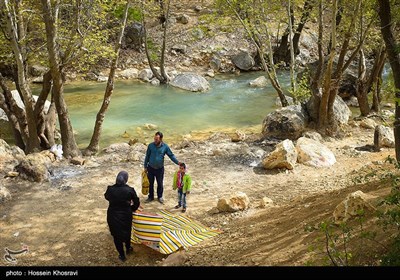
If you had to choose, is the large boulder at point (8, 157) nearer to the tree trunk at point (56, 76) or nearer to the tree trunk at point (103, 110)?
the tree trunk at point (56, 76)

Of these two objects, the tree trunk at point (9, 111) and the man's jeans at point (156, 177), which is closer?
the man's jeans at point (156, 177)

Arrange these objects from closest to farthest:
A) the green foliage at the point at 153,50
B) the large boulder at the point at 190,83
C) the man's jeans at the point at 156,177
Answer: the man's jeans at the point at 156,177, the large boulder at the point at 190,83, the green foliage at the point at 153,50

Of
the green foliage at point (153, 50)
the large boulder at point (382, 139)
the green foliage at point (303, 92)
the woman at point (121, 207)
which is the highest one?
the green foliage at point (153, 50)

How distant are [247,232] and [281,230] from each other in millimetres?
698

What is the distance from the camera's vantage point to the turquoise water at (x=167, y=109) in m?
17.3

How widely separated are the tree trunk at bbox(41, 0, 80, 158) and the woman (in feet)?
19.8

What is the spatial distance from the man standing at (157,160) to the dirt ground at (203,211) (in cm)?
33

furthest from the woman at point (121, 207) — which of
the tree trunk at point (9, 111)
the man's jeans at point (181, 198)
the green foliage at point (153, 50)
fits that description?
the green foliage at point (153, 50)

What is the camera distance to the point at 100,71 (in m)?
27.9

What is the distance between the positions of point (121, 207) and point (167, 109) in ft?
47.8

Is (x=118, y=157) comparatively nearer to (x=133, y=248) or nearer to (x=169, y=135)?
(x=169, y=135)

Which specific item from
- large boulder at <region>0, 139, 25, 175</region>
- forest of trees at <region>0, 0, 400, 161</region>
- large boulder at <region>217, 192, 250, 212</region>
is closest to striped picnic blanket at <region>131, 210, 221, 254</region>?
large boulder at <region>217, 192, 250, 212</region>

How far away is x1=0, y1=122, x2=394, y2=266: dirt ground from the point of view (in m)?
6.31

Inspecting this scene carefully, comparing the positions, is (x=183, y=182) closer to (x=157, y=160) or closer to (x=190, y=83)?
(x=157, y=160)
